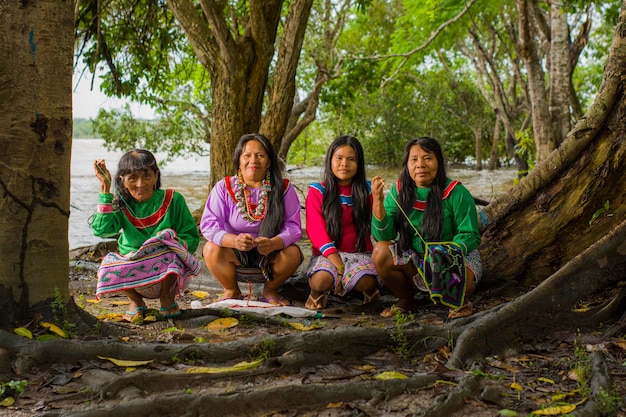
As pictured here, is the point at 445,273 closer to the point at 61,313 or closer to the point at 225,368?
the point at 225,368

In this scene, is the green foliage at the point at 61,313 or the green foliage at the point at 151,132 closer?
the green foliage at the point at 61,313

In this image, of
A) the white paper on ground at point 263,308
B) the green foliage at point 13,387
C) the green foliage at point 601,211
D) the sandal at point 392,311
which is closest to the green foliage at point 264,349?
the white paper on ground at point 263,308

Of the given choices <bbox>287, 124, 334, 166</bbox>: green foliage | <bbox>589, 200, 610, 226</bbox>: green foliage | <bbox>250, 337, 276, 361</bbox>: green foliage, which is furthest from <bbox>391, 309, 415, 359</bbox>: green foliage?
<bbox>287, 124, 334, 166</bbox>: green foliage

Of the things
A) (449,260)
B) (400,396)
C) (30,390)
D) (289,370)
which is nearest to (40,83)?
(30,390)

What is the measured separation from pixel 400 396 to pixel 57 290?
6.38 feet

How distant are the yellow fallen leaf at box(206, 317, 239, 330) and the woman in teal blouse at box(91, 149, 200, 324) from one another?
0.89 ft

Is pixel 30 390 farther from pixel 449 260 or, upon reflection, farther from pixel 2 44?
pixel 449 260

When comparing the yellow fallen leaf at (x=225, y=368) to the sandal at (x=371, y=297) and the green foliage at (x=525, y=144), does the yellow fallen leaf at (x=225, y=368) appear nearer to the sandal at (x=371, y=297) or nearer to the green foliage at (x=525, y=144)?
the sandal at (x=371, y=297)

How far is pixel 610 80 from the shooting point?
4.72 meters

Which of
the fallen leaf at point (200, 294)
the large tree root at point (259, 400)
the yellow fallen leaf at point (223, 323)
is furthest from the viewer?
the fallen leaf at point (200, 294)

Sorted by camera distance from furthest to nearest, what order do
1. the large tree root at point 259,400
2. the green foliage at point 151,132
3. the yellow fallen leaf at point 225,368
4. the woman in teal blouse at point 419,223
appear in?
the green foliage at point 151,132, the woman in teal blouse at point 419,223, the yellow fallen leaf at point 225,368, the large tree root at point 259,400

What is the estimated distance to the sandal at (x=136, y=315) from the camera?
4.23 metres

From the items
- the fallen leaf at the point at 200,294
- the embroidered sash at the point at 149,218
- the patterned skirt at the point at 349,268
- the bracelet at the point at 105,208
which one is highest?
the bracelet at the point at 105,208

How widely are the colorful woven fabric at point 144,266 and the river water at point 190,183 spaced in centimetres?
376
